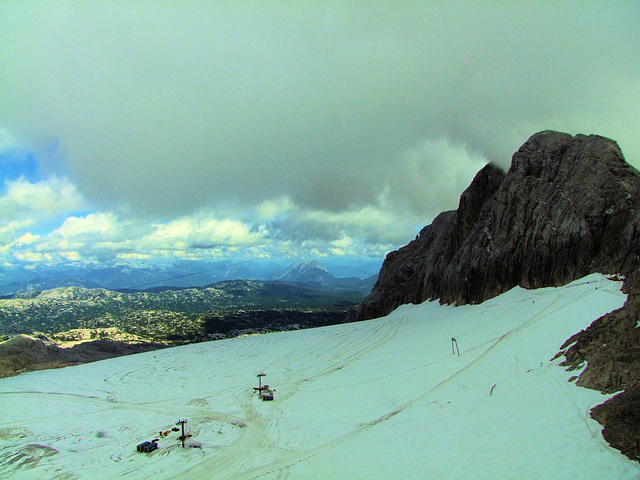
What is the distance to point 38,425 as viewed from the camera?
19.2 meters

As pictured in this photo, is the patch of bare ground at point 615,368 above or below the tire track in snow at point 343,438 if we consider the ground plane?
above

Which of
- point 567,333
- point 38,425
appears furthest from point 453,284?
point 38,425

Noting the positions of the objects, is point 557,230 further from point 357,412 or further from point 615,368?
point 357,412

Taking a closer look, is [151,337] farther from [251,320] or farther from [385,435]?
[385,435]

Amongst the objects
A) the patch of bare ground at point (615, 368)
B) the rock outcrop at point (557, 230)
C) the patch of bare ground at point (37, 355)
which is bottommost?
the patch of bare ground at point (37, 355)

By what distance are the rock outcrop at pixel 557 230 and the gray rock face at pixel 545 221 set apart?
0.08 m

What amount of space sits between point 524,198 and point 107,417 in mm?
45489

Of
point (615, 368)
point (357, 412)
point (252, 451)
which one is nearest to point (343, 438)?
point (357, 412)

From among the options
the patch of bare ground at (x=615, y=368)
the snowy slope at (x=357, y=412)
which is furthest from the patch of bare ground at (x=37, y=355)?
the patch of bare ground at (x=615, y=368)

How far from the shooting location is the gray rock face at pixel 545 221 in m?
30.6

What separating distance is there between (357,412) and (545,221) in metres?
31.9

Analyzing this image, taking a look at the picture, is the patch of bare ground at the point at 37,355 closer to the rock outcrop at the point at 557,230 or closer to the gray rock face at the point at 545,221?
the rock outcrop at the point at 557,230

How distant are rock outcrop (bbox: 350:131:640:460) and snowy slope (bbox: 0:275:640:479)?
2277 mm

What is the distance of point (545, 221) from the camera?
35.5m
